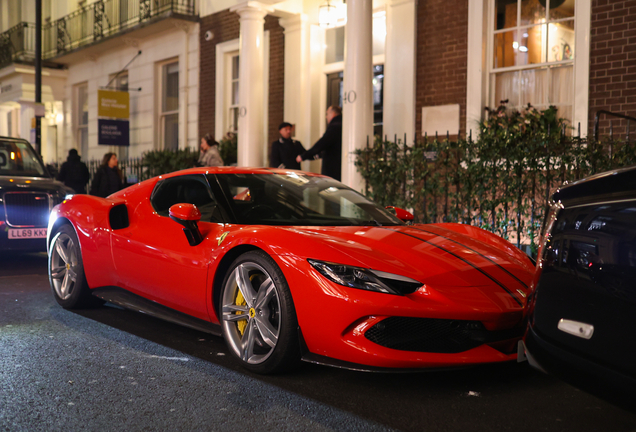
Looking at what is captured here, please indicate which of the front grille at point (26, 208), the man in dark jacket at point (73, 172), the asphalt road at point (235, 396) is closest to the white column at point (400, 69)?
the front grille at point (26, 208)

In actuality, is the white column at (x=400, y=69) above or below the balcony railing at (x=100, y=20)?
below

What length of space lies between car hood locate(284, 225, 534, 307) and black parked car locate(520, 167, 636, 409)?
3.00 ft

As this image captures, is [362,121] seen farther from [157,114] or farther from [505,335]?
[157,114]

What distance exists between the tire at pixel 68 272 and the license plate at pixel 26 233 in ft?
8.22

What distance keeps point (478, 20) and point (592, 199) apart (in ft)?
29.4

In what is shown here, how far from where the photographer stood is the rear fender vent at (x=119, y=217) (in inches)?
193

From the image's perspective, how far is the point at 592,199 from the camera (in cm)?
225

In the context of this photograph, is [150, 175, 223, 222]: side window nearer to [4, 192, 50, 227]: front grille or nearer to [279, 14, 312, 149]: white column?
A: [4, 192, 50, 227]: front grille

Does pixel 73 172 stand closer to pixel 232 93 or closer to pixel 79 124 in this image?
pixel 232 93

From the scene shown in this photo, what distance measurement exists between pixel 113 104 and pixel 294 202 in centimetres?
1483

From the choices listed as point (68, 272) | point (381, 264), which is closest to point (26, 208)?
point (68, 272)

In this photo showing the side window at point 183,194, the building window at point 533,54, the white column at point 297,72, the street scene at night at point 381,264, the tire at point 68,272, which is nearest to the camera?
the street scene at night at point 381,264

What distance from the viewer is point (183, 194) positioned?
4.80 metres

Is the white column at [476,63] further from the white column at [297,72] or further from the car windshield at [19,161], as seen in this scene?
the car windshield at [19,161]
